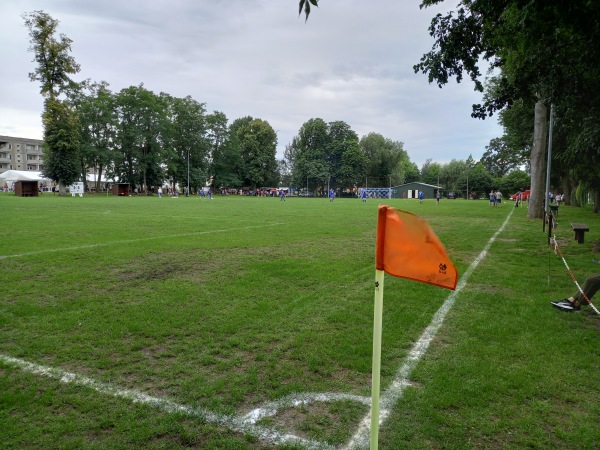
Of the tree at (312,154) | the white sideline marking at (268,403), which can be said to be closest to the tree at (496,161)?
the tree at (312,154)

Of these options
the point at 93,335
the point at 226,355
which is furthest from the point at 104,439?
the point at 93,335

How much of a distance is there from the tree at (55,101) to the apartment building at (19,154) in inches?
2194

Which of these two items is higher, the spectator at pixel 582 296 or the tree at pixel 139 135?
the tree at pixel 139 135

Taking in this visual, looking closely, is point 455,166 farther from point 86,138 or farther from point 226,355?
point 226,355

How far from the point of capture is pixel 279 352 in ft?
14.3

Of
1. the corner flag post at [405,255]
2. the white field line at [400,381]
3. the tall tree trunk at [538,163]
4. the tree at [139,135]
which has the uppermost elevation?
the tree at [139,135]

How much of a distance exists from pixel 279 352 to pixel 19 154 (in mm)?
132005

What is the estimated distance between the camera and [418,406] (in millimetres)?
3297

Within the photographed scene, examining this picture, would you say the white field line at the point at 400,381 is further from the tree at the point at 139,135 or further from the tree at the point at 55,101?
the tree at the point at 139,135

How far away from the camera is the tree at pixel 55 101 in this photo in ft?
156

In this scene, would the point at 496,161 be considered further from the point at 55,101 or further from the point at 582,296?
the point at 582,296

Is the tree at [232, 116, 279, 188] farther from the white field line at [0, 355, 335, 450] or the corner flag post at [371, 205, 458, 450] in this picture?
the corner flag post at [371, 205, 458, 450]

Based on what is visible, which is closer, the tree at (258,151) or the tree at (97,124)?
the tree at (97,124)

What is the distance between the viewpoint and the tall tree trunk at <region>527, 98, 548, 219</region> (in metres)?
24.3
